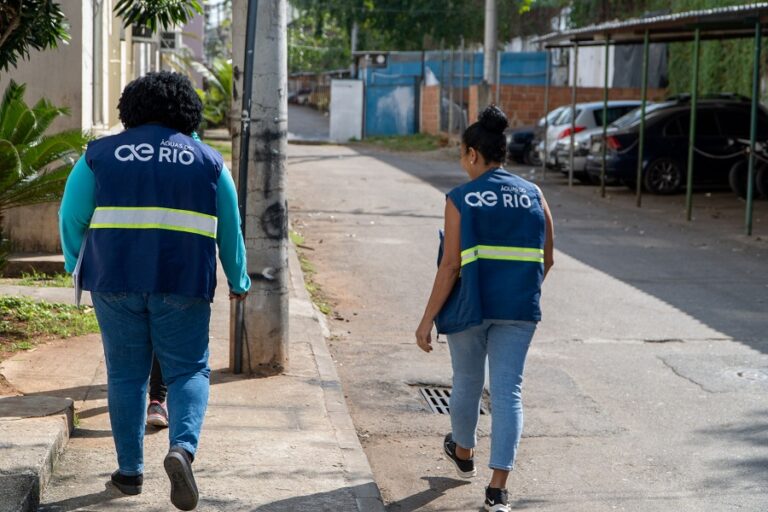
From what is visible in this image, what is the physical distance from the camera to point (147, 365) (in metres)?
4.77

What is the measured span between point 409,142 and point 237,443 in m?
32.8

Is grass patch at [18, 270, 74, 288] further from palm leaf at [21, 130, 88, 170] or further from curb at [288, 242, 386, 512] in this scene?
curb at [288, 242, 386, 512]

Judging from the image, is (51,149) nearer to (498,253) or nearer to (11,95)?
(11,95)

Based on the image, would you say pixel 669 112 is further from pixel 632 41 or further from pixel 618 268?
pixel 618 268

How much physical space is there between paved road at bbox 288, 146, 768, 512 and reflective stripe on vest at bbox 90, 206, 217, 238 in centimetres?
167

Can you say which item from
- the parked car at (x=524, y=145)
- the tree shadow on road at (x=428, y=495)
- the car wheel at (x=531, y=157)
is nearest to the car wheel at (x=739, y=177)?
the car wheel at (x=531, y=157)

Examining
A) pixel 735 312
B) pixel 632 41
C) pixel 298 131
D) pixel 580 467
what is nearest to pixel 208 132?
pixel 298 131

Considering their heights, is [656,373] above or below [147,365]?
below

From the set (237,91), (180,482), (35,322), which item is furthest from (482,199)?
(35,322)

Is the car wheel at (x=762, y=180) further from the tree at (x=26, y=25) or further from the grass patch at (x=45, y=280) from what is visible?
the tree at (x=26, y=25)

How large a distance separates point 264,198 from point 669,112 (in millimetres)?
14901

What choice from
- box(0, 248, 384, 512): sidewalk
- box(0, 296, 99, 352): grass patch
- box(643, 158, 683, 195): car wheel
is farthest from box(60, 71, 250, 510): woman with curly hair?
box(643, 158, 683, 195): car wheel

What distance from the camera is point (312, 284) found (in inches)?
444

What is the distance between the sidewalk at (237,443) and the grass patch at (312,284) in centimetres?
238
